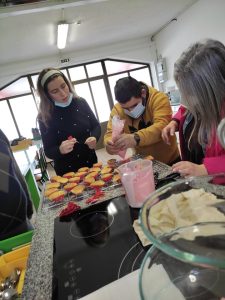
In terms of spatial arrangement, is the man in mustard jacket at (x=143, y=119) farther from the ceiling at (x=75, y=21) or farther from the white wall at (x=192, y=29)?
the white wall at (x=192, y=29)

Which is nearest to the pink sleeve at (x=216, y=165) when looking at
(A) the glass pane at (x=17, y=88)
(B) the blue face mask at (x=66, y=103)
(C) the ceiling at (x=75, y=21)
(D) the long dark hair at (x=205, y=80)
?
(D) the long dark hair at (x=205, y=80)

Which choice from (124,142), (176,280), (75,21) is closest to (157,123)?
(124,142)

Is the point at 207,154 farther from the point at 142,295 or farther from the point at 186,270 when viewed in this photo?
the point at 142,295

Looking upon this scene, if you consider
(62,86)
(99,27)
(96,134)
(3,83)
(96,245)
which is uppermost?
(99,27)

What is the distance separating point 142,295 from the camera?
17.1 inches

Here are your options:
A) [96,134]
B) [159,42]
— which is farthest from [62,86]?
[159,42]

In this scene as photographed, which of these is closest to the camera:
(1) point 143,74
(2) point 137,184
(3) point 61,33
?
(2) point 137,184

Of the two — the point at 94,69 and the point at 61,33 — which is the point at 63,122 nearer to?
the point at 61,33

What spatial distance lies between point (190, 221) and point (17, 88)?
733 centimetres

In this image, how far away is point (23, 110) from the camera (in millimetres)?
7148

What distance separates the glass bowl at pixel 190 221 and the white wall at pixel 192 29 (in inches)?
149

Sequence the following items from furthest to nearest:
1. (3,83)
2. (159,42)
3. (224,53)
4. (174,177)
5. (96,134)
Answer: (159,42) < (3,83) < (96,134) < (174,177) < (224,53)

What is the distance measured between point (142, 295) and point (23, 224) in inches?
38.9

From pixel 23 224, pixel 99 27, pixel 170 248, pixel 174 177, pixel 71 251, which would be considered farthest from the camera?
pixel 99 27
